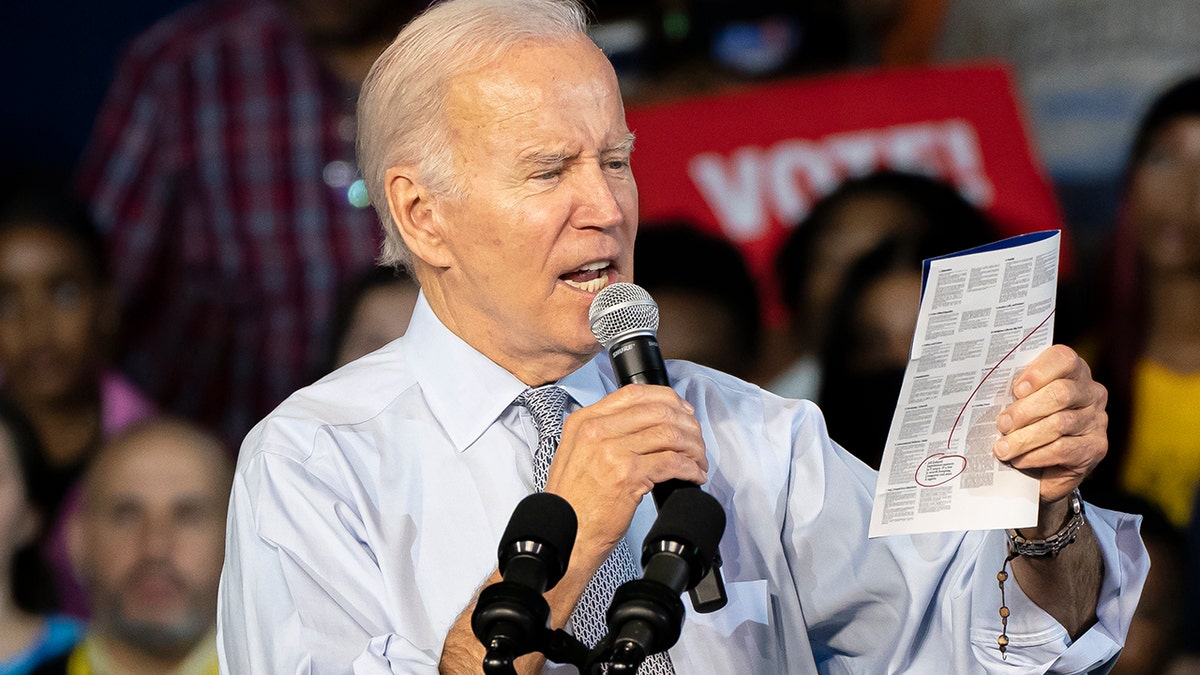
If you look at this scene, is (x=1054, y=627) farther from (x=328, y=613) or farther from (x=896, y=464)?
(x=328, y=613)

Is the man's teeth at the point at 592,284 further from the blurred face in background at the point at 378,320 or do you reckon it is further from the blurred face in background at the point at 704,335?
the blurred face in background at the point at 704,335

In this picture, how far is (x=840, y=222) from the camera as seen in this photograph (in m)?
4.03

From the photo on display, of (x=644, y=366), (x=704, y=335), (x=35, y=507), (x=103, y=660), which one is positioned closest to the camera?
(x=644, y=366)

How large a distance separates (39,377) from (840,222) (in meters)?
2.27

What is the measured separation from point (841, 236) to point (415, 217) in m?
2.32

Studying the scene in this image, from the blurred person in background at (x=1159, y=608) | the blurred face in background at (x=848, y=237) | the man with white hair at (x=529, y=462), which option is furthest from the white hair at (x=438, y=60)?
the blurred person in background at (x=1159, y=608)

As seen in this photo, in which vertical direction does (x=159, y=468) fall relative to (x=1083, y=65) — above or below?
below

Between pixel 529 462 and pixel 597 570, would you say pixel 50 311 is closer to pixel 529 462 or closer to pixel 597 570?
pixel 529 462

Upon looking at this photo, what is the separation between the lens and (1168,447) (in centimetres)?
379

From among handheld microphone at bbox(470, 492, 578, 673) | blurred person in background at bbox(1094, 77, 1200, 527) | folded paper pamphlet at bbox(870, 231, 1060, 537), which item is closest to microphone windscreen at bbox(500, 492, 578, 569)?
handheld microphone at bbox(470, 492, 578, 673)

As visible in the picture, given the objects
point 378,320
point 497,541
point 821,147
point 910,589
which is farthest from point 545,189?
point 821,147

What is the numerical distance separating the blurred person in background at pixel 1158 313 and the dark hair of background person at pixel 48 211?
2.80m

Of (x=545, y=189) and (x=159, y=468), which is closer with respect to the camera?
(x=545, y=189)

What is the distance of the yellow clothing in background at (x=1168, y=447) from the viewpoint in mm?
3758
